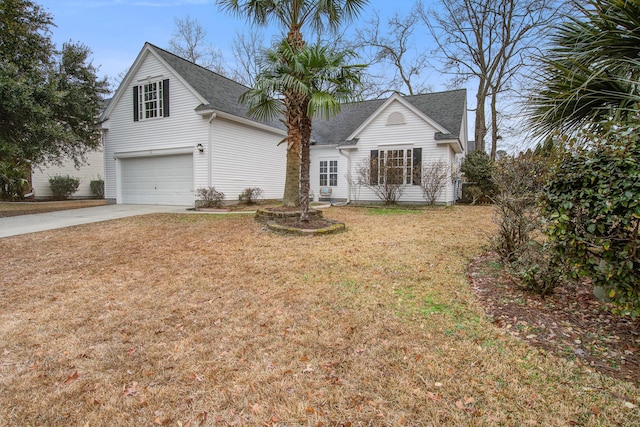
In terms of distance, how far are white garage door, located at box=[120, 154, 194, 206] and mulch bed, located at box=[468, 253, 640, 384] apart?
37.9 ft

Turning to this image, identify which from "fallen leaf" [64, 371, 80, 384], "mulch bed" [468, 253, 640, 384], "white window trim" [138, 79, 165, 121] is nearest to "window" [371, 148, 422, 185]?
"white window trim" [138, 79, 165, 121]

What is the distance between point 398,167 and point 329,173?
4130 mm

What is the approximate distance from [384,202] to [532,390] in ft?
40.0

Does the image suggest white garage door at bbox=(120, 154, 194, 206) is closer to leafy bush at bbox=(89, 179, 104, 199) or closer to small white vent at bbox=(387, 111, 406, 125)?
leafy bush at bbox=(89, 179, 104, 199)

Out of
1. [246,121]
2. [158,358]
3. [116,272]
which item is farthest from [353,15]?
[158,358]

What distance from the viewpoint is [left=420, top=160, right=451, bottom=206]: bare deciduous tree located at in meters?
13.1

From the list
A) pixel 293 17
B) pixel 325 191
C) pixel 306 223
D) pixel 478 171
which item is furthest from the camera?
pixel 325 191

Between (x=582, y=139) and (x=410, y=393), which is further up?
(x=582, y=139)

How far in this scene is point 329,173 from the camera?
658 inches

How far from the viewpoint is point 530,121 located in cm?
420

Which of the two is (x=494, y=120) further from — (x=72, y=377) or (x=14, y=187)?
(x=14, y=187)

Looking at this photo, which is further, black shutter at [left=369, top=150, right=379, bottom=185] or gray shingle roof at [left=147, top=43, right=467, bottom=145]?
black shutter at [left=369, top=150, right=379, bottom=185]

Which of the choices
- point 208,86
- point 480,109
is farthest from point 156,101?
point 480,109

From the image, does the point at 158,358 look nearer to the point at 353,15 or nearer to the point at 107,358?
the point at 107,358
